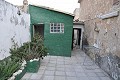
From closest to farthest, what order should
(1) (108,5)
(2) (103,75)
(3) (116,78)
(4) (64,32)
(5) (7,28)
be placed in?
(3) (116,78), (5) (7,28), (2) (103,75), (1) (108,5), (4) (64,32)

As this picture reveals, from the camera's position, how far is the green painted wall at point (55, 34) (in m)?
10.5

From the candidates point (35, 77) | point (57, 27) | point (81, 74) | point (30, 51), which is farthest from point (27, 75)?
point (57, 27)

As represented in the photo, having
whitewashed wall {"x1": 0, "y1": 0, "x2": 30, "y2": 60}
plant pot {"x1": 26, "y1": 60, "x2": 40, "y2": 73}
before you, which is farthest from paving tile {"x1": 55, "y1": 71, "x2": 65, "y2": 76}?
whitewashed wall {"x1": 0, "y1": 0, "x2": 30, "y2": 60}

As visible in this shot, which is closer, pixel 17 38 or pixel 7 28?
pixel 7 28

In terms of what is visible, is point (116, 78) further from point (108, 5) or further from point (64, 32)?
point (64, 32)

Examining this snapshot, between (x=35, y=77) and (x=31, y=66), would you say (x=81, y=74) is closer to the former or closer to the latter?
(x=35, y=77)

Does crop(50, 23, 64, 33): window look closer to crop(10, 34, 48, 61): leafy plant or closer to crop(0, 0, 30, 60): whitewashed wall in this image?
crop(10, 34, 48, 61): leafy plant

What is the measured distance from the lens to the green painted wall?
34.5 ft

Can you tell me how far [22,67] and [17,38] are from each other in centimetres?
209

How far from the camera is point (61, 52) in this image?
35.2 ft

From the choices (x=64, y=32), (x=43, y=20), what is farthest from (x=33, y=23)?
(x=64, y=32)

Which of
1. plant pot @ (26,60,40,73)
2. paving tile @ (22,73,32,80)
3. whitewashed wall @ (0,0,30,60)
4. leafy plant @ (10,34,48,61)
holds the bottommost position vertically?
paving tile @ (22,73,32,80)

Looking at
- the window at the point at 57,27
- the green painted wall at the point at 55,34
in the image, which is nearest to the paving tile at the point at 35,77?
the green painted wall at the point at 55,34

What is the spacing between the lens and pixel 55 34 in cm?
1064
